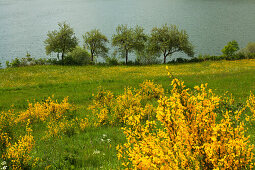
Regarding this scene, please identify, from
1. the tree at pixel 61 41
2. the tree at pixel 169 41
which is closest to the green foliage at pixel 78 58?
the tree at pixel 61 41

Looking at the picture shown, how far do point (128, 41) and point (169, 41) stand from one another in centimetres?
1151

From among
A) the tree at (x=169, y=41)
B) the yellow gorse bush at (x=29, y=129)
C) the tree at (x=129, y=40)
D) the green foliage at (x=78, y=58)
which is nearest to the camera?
the yellow gorse bush at (x=29, y=129)

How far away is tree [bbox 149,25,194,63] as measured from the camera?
5562 centimetres

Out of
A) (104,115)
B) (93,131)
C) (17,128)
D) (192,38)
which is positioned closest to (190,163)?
(93,131)

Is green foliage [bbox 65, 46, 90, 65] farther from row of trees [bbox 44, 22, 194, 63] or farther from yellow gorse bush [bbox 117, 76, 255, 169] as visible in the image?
yellow gorse bush [bbox 117, 76, 255, 169]

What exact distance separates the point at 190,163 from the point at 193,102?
3.38ft

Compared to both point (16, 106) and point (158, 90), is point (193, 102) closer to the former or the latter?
point (158, 90)

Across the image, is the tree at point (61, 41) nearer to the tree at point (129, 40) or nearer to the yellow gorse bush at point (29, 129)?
the tree at point (129, 40)

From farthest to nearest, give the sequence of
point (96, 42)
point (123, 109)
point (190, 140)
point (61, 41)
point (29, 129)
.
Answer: point (96, 42) → point (61, 41) → point (123, 109) → point (29, 129) → point (190, 140)

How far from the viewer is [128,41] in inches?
2254

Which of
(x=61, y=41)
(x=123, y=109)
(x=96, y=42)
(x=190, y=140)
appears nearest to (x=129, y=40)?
(x=96, y=42)

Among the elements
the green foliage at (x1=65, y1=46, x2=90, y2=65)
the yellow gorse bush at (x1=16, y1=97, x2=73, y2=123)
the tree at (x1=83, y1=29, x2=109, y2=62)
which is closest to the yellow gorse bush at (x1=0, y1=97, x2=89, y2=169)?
the yellow gorse bush at (x1=16, y1=97, x2=73, y2=123)

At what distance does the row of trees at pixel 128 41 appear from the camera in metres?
55.0

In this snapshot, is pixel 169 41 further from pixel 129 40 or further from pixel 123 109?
pixel 123 109
